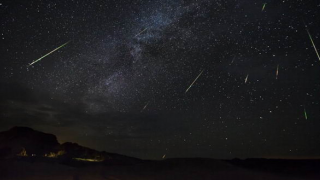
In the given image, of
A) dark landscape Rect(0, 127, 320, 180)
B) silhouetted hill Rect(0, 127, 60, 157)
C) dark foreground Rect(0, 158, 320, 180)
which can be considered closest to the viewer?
dark foreground Rect(0, 158, 320, 180)

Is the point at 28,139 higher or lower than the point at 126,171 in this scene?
lower

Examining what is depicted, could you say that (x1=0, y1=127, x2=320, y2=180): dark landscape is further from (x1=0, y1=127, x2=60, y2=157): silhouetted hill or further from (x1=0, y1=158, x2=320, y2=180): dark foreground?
(x1=0, y1=127, x2=60, y2=157): silhouetted hill

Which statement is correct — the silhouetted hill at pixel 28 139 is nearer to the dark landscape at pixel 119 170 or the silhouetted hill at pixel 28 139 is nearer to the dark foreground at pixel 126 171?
the dark landscape at pixel 119 170

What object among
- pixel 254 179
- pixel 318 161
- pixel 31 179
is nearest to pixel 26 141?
pixel 31 179

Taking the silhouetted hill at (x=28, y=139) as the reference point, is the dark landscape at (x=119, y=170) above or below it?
above

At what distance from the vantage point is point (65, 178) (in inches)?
584

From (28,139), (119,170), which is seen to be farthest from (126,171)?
(28,139)

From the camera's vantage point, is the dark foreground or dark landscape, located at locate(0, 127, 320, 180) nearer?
the dark foreground

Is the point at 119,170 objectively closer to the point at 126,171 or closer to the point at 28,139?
the point at 126,171

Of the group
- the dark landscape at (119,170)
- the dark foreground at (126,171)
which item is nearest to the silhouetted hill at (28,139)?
the dark landscape at (119,170)

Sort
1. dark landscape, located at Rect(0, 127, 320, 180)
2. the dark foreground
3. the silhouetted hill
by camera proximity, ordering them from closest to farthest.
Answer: the dark foreground < dark landscape, located at Rect(0, 127, 320, 180) < the silhouetted hill

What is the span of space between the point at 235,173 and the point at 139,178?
8.04 m

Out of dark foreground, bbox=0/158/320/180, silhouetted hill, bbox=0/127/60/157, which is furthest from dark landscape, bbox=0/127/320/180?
silhouetted hill, bbox=0/127/60/157

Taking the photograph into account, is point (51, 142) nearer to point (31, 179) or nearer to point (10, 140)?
point (10, 140)
